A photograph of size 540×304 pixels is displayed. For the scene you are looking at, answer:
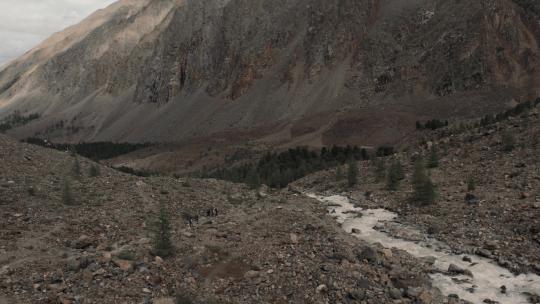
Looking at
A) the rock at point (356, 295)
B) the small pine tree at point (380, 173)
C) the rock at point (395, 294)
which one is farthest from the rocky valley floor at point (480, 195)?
the rock at point (356, 295)

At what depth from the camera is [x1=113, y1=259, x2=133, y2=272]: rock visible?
1412 cm

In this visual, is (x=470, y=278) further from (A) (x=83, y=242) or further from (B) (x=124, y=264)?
(A) (x=83, y=242)

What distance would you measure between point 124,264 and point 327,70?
119 m

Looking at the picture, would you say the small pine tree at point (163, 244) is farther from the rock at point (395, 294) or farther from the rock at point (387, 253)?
the rock at point (387, 253)

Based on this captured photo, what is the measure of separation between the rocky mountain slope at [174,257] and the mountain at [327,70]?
7315 centimetres

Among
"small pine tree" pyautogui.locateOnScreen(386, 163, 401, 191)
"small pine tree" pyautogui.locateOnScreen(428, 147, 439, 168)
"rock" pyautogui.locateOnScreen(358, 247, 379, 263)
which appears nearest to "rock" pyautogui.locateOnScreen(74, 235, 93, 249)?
"rock" pyautogui.locateOnScreen(358, 247, 379, 263)

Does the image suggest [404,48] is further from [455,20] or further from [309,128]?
[309,128]

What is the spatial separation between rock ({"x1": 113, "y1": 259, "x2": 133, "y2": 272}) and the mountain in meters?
79.6

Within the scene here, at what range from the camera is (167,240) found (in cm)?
1576

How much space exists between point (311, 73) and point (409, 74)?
92.8ft

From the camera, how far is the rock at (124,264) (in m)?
14.1

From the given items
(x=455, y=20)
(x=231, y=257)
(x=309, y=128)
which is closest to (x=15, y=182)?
(x=231, y=257)

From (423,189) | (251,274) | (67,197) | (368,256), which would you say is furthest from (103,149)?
(251,274)

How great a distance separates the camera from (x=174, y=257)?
15570 mm
